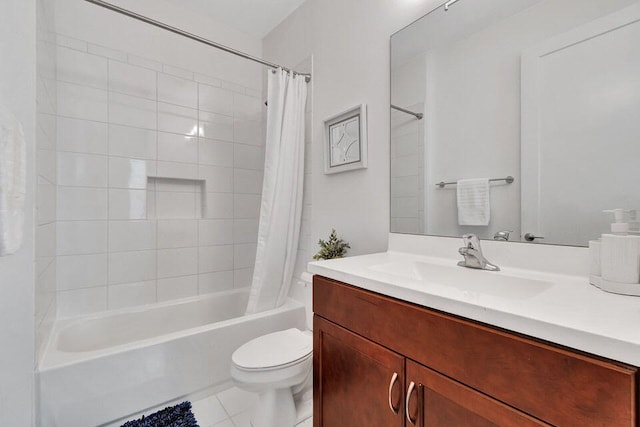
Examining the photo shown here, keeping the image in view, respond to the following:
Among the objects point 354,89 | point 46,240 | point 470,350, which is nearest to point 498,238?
point 470,350

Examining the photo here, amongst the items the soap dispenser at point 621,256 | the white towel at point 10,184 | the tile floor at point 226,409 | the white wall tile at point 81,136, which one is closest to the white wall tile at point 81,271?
the white wall tile at point 81,136

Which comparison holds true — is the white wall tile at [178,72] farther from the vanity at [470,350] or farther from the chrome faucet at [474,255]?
the chrome faucet at [474,255]

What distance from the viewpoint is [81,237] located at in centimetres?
181

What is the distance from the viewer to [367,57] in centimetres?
158

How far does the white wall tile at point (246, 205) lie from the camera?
8.02ft

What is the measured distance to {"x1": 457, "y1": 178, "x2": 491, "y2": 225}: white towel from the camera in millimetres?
1102

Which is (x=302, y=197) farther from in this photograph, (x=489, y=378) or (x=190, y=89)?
(x=489, y=378)

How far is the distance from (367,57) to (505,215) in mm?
1114

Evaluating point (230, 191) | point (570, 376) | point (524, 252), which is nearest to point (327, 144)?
point (230, 191)

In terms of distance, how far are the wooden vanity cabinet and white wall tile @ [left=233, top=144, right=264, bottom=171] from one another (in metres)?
1.71

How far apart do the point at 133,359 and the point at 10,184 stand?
1279 millimetres

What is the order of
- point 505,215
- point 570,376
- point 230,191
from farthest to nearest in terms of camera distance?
point 230,191 → point 505,215 → point 570,376

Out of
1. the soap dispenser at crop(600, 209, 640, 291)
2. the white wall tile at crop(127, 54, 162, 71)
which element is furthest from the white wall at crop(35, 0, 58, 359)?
the soap dispenser at crop(600, 209, 640, 291)

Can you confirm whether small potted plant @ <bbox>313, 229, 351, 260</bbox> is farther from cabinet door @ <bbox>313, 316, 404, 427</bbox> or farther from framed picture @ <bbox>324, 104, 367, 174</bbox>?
cabinet door @ <bbox>313, 316, 404, 427</bbox>
